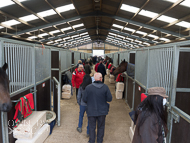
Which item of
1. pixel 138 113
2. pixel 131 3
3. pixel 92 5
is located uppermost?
pixel 92 5

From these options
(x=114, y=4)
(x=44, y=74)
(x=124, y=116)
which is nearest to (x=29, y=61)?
(x=44, y=74)

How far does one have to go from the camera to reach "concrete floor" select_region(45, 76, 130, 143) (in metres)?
2.81

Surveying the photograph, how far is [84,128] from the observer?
3.24 meters

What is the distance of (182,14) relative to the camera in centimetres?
650

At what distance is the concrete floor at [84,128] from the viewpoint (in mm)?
2809

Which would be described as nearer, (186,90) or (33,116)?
(186,90)

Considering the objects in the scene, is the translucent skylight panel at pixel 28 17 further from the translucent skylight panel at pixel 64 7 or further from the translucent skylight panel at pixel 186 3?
the translucent skylight panel at pixel 186 3

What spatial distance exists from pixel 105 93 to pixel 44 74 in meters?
1.69

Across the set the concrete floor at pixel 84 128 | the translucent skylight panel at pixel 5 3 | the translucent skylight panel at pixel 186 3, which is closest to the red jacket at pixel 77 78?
the concrete floor at pixel 84 128

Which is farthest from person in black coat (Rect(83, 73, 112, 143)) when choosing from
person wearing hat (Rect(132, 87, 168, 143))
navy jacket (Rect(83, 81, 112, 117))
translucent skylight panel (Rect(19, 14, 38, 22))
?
translucent skylight panel (Rect(19, 14, 38, 22))

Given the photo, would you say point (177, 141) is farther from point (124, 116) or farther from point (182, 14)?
point (182, 14)

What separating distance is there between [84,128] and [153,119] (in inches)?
84.0

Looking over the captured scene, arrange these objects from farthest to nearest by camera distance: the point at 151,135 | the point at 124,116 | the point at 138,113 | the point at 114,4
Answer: the point at 114,4, the point at 124,116, the point at 138,113, the point at 151,135

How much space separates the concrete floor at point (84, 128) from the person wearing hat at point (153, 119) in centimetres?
147
